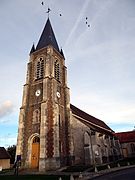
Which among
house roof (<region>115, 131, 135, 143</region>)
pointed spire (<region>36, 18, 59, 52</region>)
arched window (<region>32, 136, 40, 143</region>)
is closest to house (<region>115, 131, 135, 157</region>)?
house roof (<region>115, 131, 135, 143</region>)

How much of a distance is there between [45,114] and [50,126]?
160cm

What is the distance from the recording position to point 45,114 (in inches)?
866

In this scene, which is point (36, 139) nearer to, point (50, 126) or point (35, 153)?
point (35, 153)

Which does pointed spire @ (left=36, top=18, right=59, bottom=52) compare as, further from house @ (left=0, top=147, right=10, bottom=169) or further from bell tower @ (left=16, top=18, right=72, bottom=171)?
house @ (left=0, top=147, right=10, bottom=169)

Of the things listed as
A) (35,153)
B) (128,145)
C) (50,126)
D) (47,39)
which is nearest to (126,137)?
(128,145)

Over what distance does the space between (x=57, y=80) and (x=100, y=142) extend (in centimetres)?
1123

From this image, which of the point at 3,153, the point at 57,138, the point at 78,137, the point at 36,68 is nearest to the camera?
the point at 57,138

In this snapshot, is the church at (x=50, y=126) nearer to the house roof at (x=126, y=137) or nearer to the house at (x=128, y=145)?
the house at (x=128, y=145)

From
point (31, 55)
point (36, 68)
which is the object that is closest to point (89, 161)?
point (36, 68)

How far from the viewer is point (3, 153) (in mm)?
31078

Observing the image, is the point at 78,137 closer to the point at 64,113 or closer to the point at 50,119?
the point at 64,113

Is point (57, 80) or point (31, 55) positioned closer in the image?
point (57, 80)

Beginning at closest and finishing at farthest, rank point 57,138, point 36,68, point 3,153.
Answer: point 57,138, point 36,68, point 3,153

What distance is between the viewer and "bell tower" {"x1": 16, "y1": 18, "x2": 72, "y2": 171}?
20875mm
